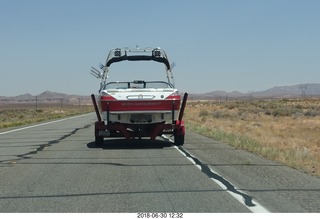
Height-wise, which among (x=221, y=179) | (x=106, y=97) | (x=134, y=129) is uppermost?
(x=106, y=97)

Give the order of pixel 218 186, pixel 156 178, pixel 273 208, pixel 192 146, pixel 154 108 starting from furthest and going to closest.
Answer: pixel 192 146, pixel 154 108, pixel 156 178, pixel 218 186, pixel 273 208

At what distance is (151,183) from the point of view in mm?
9609

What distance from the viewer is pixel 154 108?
15852 mm

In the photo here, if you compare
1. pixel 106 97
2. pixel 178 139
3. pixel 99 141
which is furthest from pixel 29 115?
pixel 106 97

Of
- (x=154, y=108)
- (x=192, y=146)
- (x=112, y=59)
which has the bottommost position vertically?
(x=192, y=146)

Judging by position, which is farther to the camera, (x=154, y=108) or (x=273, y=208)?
(x=154, y=108)

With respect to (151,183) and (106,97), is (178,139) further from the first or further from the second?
(151,183)

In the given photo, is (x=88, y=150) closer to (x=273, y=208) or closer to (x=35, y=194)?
(x=35, y=194)

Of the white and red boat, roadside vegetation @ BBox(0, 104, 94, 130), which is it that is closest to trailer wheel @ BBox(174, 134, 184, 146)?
the white and red boat

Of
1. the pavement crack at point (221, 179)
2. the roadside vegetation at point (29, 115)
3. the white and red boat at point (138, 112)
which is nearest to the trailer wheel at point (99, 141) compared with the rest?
the white and red boat at point (138, 112)

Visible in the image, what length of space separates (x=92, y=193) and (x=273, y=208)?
10.2ft

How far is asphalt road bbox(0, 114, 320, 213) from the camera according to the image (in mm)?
7551

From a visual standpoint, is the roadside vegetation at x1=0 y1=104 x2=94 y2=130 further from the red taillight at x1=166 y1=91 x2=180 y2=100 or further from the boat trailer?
the red taillight at x1=166 y1=91 x2=180 y2=100

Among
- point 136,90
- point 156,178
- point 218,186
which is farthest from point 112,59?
point 218,186
